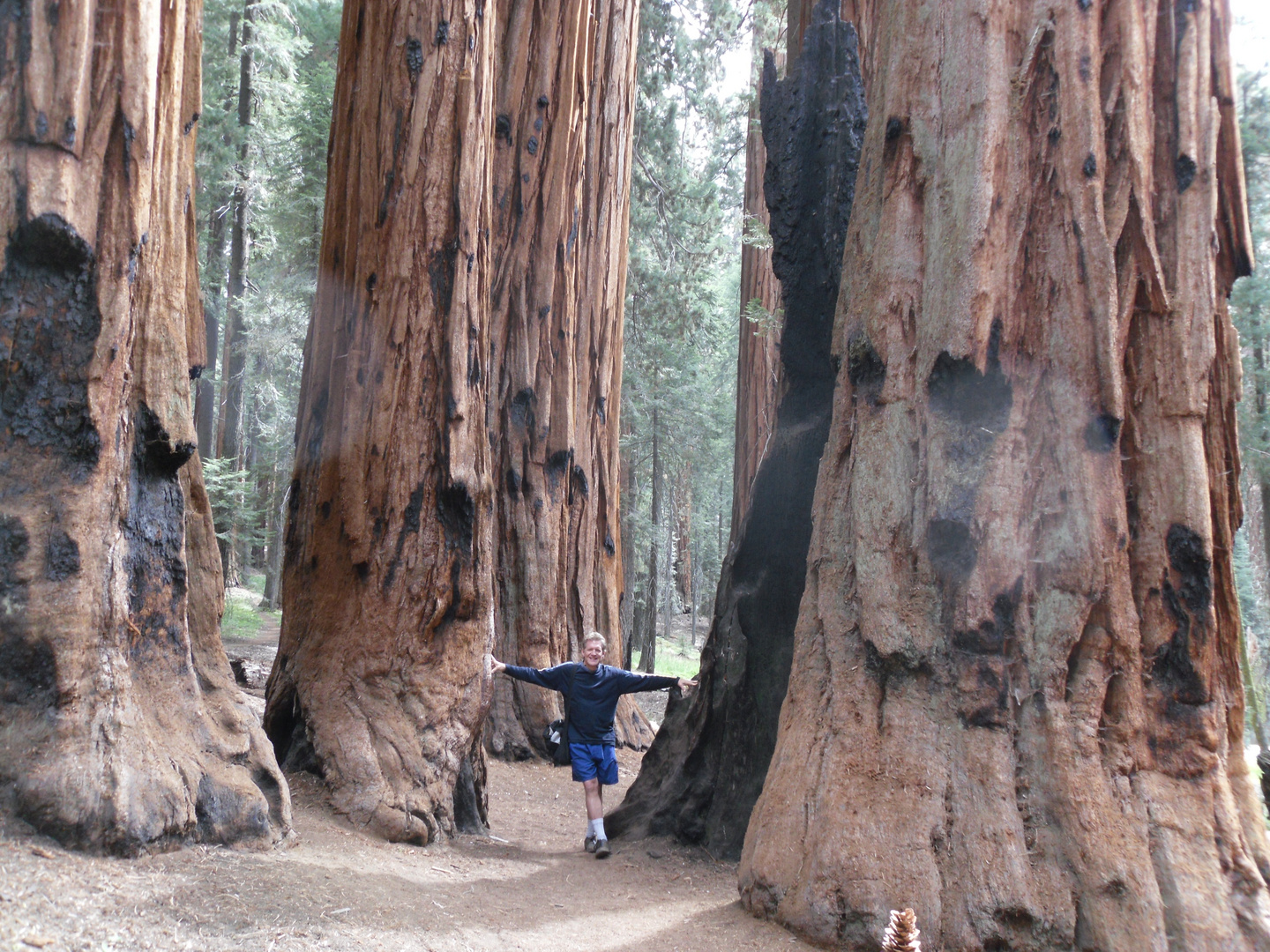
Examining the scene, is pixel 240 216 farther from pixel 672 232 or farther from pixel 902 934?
pixel 902 934

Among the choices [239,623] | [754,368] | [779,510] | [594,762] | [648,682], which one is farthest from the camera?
[239,623]

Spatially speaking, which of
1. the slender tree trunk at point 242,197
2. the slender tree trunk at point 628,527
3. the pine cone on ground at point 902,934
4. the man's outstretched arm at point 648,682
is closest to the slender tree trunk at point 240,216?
the slender tree trunk at point 242,197

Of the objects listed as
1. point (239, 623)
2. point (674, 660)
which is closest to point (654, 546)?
point (239, 623)

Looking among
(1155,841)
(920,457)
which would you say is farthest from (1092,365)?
(1155,841)

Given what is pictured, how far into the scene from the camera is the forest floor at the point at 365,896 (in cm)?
256

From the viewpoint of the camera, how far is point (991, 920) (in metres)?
2.98

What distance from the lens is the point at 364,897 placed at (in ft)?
11.2

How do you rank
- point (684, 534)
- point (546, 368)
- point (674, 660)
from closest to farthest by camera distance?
point (546, 368), point (674, 660), point (684, 534)

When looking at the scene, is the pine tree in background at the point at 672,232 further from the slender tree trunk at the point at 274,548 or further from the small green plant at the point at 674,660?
the slender tree trunk at the point at 274,548

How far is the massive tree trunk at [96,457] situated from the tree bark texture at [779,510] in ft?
8.35

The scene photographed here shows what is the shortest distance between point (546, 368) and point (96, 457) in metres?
5.39

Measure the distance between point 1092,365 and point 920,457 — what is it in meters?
0.70

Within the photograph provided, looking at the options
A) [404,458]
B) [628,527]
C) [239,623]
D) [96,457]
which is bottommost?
[239,623]

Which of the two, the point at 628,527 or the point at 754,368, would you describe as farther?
the point at 628,527
